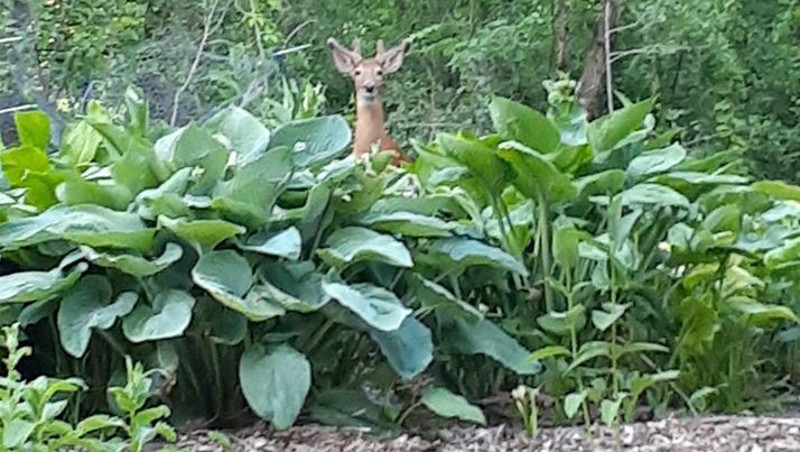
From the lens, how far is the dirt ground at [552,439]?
1895mm

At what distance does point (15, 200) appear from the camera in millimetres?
2111

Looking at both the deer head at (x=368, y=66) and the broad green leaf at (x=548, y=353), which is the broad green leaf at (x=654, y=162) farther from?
the deer head at (x=368, y=66)

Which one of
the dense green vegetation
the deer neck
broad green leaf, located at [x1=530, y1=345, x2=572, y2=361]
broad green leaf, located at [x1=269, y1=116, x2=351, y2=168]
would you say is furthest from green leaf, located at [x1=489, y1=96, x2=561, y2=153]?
the deer neck

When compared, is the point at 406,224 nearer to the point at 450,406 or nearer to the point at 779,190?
the point at 450,406

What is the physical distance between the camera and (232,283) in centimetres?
188

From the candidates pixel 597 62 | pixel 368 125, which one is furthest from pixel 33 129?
pixel 597 62

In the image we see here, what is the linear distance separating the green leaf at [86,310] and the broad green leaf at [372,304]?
332 millimetres

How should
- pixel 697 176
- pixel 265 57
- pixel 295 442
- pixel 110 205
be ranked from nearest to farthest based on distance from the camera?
pixel 295 442 → pixel 110 205 → pixel 697 176 → pixel 265 57

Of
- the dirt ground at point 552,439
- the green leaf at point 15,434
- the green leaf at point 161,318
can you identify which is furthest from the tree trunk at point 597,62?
the green leaf at point 15,434

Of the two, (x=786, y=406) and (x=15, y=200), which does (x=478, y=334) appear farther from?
(x=15, y=200)

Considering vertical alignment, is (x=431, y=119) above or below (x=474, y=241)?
below

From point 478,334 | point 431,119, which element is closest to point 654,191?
point 478,334

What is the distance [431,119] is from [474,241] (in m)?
4.74

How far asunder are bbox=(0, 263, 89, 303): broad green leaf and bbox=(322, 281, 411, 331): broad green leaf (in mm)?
404
